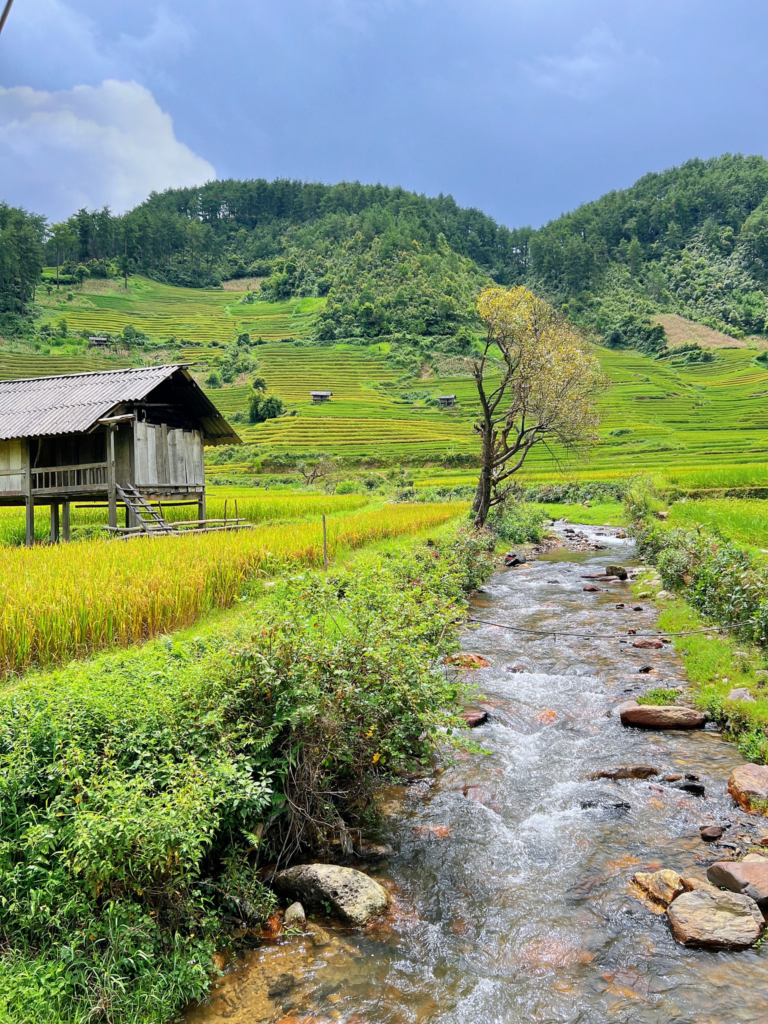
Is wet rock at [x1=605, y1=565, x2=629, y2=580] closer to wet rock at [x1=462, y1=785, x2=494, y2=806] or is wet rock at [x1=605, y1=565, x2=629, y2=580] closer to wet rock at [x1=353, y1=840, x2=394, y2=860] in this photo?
wet rock at [x1=462, y1=785, x2=494, y2=806]

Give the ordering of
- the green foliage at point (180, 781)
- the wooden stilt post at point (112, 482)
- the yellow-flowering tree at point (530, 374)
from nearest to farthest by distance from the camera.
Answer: the green foliage at point (180, 781), the wooden stilt post at point (112, 482), the yellow-flowering tree at point (530, 374)

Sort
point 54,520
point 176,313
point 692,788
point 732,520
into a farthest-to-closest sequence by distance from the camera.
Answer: point 176,313, point 54,520, point 732,520, point 692,788

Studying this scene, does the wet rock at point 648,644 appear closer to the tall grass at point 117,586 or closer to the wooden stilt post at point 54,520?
the tall grass at point 117,586

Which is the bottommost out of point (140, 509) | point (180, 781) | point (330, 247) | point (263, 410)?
point (180, 781)

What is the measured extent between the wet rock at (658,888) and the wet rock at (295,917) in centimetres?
241

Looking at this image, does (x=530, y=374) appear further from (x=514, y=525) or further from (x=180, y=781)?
(x=180, y=781)

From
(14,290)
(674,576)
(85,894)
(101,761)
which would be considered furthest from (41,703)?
(14,290)

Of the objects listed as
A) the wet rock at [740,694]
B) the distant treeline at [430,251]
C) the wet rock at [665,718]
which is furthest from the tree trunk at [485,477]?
the distant treeline at [430,251]

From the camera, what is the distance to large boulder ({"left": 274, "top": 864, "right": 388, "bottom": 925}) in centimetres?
436

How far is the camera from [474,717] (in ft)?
24.5

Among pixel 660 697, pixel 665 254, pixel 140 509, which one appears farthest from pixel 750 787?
pixel 665 254

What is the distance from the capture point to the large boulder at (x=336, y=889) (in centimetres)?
436

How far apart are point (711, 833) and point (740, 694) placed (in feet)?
8.85

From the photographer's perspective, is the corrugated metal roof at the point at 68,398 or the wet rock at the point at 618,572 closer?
the wet rock at the point at 618,572
